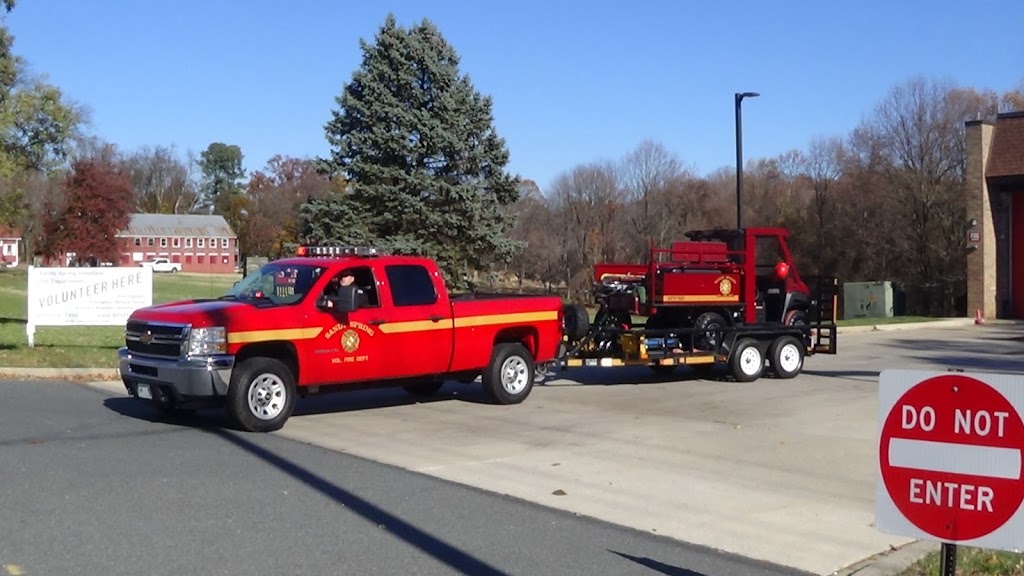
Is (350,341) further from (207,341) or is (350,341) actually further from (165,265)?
(165,265)

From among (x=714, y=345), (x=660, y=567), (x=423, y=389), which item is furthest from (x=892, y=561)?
(x=714, y=345)

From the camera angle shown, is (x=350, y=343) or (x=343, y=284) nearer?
(x=350, y=343)

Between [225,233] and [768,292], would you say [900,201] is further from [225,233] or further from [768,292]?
[225,233]

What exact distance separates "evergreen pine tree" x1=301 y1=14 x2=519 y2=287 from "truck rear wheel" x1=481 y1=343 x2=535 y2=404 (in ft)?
79.8

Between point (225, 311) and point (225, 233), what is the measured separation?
111m

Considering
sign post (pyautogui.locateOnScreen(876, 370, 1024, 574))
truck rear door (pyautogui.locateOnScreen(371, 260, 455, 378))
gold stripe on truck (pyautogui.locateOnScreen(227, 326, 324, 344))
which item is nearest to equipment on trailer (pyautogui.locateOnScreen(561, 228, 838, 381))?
truck rear door (pyautogui.locateOnScreen(371, 260, 455, 378))

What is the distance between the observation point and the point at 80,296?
65.1ft

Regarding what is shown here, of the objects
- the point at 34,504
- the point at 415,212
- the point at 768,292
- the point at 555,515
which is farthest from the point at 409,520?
the point at 415,212

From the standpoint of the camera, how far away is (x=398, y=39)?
40.0 meters

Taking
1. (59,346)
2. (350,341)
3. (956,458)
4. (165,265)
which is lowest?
(59,346)

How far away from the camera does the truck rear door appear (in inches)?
515

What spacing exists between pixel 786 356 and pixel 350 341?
26.1 feet

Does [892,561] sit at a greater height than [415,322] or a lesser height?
lesser

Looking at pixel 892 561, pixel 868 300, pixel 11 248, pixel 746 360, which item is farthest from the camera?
pixel 11 248
